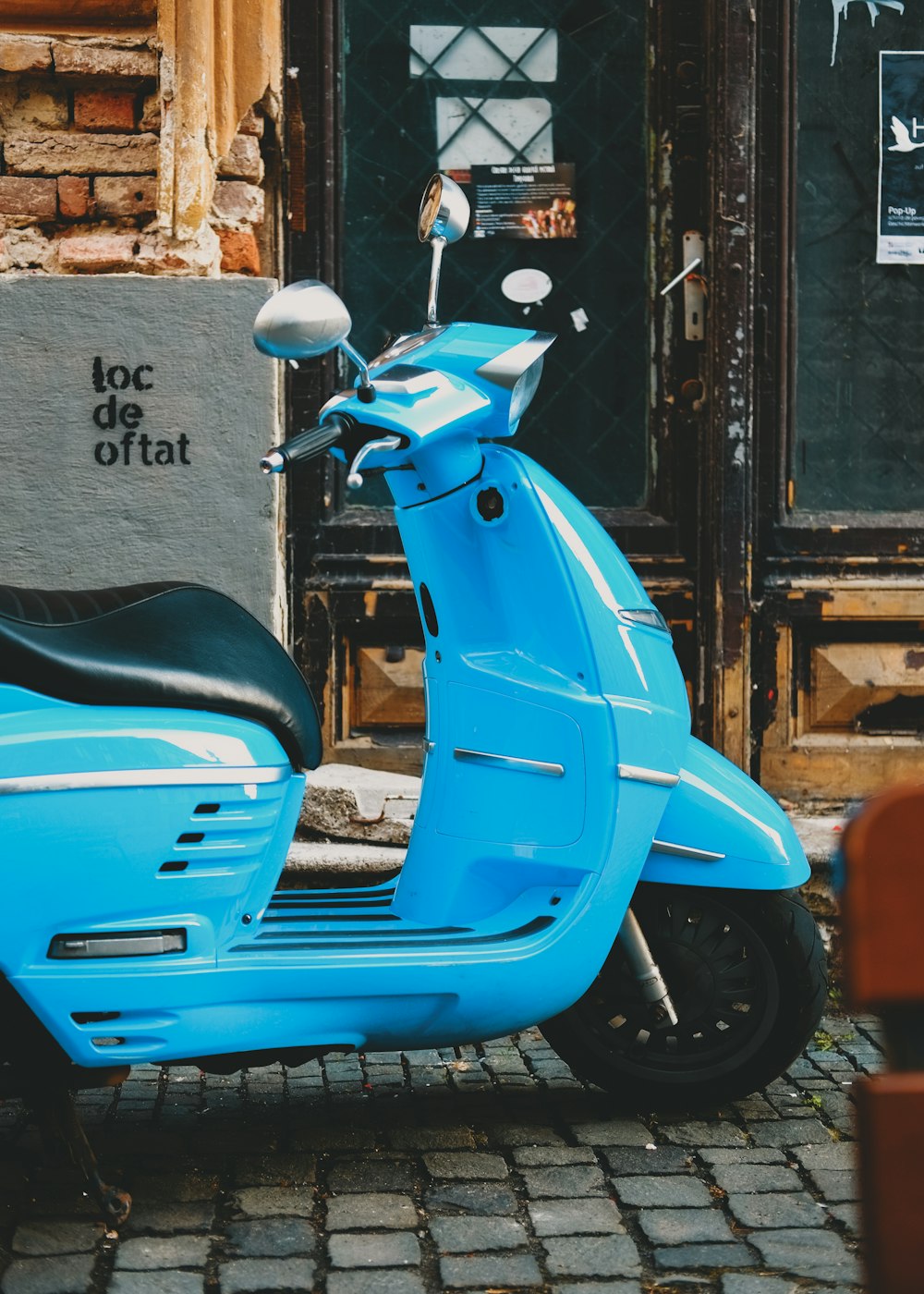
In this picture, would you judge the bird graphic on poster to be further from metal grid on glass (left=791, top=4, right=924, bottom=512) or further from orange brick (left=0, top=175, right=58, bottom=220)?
orange brick (left=0, top=175, right=58, bottom=220)

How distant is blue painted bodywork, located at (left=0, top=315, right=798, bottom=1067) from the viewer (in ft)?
7.41

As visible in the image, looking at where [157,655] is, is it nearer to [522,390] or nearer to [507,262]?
[522,390]

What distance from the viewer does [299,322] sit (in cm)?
224

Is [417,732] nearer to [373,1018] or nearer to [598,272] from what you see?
[598,272]

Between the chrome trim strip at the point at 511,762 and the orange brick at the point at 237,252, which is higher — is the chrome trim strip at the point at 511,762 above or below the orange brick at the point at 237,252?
below

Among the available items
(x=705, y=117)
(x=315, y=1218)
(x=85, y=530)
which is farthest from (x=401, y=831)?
(x=705, y=117)

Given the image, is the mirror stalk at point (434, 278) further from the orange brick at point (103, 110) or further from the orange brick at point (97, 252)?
the orange brick at point (103, 110)

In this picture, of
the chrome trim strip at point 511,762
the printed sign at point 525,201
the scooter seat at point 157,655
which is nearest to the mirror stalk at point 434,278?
the scooter seat at point 157,655

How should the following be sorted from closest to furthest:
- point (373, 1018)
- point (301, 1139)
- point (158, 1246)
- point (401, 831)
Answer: point (158, 1246), point (373, 1018), point (301, 1139), point (401, 831)

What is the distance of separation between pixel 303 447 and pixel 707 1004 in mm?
1275

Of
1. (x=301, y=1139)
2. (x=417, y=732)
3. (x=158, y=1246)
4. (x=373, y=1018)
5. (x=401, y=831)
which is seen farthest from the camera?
(x=417, y=732)

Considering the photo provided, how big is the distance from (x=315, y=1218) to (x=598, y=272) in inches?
125

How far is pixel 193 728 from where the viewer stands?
2.33 m

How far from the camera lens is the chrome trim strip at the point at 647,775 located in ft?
8.37
